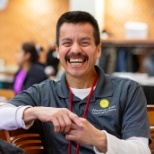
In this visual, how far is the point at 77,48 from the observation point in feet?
5.37

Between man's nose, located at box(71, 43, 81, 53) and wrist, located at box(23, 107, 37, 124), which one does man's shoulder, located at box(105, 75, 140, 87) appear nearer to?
man's nose, located at box(71, 43, 81, 53)

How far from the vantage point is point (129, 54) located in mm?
8609

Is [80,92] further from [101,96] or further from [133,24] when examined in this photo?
[133,24]

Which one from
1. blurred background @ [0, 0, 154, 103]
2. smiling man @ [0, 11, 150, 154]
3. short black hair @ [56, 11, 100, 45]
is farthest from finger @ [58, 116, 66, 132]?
blurred background @ [0, 0, 154, 103]

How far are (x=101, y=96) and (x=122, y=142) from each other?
0.28m

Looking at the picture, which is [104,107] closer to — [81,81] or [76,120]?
[81,81]

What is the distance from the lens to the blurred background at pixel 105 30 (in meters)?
8.17

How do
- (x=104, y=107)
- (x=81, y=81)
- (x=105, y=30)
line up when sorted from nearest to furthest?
(x=104, y=107) → (x=81, y=81) → (x=105, y=30)

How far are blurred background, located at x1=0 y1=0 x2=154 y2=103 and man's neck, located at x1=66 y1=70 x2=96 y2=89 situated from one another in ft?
16.6

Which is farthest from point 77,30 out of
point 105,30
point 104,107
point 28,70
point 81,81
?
point 105,30

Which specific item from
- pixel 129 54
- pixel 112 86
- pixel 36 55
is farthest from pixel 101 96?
pixel 129 54

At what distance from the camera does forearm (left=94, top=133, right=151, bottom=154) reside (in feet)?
4.50

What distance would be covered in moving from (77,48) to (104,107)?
0.26 meters

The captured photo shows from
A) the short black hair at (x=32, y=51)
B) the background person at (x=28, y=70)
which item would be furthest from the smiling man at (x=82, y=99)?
the short black hair at (x=32, y=51)
